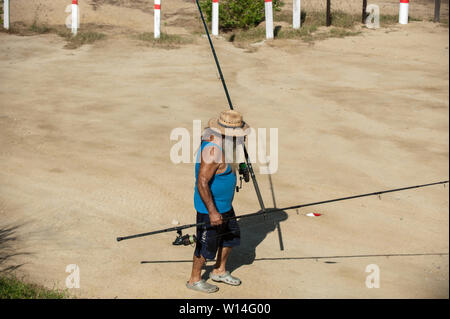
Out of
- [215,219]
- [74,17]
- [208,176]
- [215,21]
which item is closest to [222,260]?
[215,219]

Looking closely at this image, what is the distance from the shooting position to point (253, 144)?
28.2ft

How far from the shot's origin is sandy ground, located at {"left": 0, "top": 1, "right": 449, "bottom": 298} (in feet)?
17.4

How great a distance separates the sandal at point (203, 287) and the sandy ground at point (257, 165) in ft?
0.18

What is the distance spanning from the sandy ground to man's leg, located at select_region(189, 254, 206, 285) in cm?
11

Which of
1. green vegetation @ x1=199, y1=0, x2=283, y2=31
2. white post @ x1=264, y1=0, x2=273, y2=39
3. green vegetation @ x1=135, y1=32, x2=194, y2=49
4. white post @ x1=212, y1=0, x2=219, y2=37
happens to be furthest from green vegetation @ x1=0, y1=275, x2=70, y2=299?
green vegetation @ x1=199, y1=0, x2=283, y2=31

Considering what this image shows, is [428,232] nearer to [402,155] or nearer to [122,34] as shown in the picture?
[402,155]

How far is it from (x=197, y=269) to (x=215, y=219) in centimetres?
57

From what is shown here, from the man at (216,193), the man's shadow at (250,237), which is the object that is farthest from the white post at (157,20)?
the man at (216,193)

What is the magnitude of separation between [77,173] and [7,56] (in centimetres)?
700

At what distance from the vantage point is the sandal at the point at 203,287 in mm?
4918

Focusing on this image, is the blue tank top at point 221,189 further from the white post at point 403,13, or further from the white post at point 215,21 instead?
the white post at point 403,13

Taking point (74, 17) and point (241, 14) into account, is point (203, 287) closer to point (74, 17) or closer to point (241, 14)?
point (241, 14)

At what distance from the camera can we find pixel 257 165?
26.0ft

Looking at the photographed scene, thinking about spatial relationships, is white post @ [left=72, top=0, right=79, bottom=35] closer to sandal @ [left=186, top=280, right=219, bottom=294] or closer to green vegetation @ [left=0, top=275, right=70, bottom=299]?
green vegetation @ [left=0, top=275, right=70, bottom=299]
